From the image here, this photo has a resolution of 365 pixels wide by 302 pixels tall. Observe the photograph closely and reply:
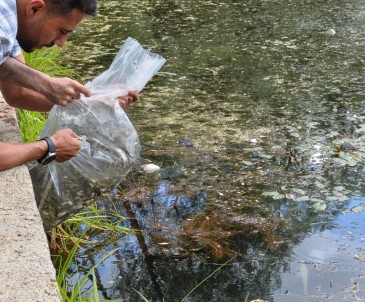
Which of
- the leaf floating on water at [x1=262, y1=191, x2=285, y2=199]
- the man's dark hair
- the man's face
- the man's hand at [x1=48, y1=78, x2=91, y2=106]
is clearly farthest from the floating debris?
the man's dark hair

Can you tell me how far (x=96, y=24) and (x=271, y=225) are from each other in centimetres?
399

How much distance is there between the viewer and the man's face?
246cm

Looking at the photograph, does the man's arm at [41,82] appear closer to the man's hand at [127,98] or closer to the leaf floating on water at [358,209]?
the man's hand at [127,98]

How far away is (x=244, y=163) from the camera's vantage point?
12.8 feet

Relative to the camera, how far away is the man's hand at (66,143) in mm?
2508

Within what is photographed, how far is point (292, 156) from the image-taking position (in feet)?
13.0

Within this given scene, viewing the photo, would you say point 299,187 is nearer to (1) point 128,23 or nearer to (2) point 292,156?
(2) point 292,156

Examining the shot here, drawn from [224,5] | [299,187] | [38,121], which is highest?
[38,121]

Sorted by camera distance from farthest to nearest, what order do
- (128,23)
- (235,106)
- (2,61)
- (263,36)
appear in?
(128,23) < (263,36) < (235,106) < (2,61)

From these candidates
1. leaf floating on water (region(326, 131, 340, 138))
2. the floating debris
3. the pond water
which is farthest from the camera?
leaf floating on water (region(326, 131, 340, 138))

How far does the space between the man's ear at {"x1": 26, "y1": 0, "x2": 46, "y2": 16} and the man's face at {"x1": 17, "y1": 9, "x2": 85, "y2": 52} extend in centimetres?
1

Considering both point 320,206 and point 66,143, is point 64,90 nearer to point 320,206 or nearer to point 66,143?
point 66,143

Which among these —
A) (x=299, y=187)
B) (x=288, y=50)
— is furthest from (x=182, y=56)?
(x=299, y=187)

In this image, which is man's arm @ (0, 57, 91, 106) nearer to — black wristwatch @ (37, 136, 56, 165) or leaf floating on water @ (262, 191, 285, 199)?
black wristwatch @ (37, 136, 56, 165)
